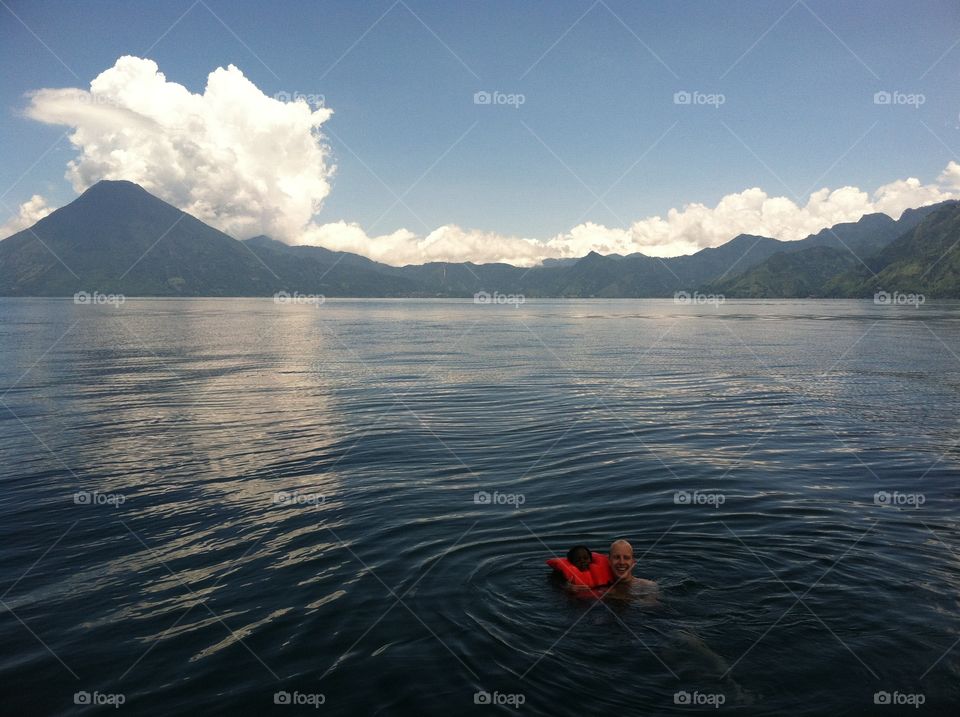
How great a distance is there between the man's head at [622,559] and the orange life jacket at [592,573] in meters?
0.22

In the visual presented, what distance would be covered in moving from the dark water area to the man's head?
1.02 m

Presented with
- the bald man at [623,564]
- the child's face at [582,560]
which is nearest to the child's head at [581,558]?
the child's face at [582,560]

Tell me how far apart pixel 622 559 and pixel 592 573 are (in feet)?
2.44

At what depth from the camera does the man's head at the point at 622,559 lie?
43.3 feet

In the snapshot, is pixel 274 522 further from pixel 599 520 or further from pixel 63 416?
pixel 63 416

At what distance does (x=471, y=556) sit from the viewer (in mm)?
15414

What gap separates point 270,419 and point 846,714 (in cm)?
2952

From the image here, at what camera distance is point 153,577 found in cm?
1429

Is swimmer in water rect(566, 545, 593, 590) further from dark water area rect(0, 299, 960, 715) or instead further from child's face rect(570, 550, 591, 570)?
dark water area rect(0, 299, 960, 715)

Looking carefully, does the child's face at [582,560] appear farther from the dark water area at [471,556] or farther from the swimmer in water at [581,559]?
the dark water area at [471,556]

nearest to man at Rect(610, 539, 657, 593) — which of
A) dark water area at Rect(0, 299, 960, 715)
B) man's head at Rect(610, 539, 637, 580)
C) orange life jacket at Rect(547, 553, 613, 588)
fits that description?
man's head at Rect(610, 539, 637, 580)

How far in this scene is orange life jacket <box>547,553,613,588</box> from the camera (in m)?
13.3

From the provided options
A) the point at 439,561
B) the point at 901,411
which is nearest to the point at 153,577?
the point at 439,561

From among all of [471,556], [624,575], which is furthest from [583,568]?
[471,556]
